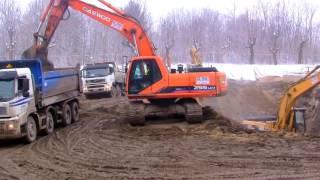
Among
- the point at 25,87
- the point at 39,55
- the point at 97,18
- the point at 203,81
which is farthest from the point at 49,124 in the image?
the point at 97,18

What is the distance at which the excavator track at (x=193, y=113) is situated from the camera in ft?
60.7

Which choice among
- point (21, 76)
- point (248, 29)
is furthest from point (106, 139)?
point (248, 29)

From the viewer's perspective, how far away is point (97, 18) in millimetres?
22453

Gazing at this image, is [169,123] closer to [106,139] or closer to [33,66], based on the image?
[106,139]

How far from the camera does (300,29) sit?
7550 cm

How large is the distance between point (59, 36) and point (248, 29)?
26.2 metres

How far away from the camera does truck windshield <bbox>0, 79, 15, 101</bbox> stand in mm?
15441

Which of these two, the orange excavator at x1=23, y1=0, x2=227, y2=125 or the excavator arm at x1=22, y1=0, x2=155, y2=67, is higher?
the excavator arm at x1=22, y1=0, x2=155, y2=67

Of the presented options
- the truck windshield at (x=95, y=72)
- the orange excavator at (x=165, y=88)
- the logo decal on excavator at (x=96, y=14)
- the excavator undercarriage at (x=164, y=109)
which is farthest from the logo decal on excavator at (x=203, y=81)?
the truck windshield at (x=95, y=72)

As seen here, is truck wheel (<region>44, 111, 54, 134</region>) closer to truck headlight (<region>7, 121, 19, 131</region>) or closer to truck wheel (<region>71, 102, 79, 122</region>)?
truck wheel (<region>71, 102, 79, 122</region>)

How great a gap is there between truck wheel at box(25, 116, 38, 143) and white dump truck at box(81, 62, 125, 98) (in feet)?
53.3

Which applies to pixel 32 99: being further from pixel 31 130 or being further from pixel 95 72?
pixel 95 72

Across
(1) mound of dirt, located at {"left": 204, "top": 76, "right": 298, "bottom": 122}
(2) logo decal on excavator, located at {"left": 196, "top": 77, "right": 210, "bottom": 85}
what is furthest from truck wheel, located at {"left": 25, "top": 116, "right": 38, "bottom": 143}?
(1) mound of dirt, located at {"left": 204, "top": 76, "right": 298, "bottom": 122}

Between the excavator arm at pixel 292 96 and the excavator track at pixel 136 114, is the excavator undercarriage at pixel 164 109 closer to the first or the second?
the excavator track at pixel 136 114
